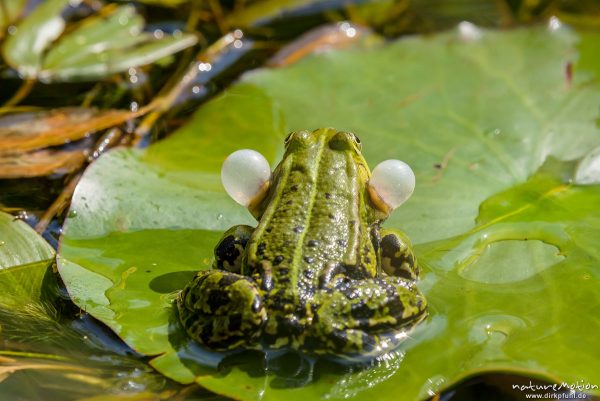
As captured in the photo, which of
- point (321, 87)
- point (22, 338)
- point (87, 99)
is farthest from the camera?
point (87, 99)

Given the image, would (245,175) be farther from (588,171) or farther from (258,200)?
(588,171)

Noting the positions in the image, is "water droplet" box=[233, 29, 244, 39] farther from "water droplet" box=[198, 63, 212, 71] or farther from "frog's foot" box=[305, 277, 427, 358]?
"frog's foot" box=[305, 277, 427, 358]

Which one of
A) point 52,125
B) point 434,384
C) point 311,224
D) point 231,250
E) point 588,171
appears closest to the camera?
point 434,384

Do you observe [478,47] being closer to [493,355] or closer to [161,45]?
[161,45]

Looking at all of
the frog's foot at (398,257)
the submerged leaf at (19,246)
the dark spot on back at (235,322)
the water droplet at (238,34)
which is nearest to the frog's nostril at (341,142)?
the frog's foot at (398,257)

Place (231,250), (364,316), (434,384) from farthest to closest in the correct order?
(231,250)
(364,316)
(434,384)

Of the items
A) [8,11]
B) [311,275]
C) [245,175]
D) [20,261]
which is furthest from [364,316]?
[8,11]

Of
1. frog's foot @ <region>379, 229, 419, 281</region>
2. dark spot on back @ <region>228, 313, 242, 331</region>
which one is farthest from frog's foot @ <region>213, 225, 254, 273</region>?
frog's foot @ <region>379, 229, 419, 281</region>

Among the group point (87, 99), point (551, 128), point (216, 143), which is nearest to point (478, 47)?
point (551, 128)
